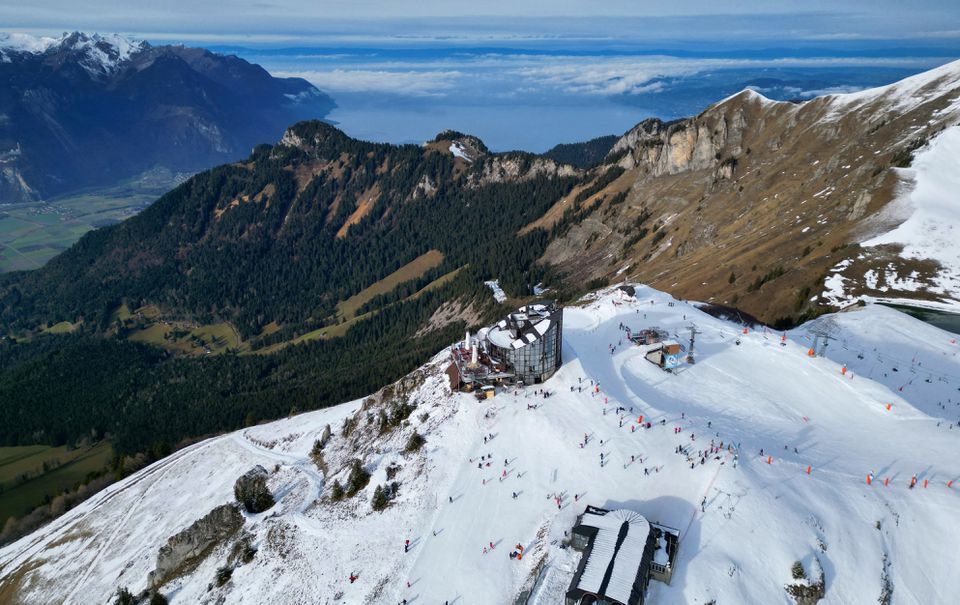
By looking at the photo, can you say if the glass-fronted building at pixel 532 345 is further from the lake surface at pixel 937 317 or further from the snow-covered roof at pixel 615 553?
the lake surface at pixel 937 317

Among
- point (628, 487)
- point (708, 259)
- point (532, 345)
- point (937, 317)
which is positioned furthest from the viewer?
point (708, 259)

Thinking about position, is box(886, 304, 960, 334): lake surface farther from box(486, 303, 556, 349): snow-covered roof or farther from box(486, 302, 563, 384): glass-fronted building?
box(486, 303, 556, 349): snow-covered roof

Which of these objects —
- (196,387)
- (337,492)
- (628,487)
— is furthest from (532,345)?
(196,387)

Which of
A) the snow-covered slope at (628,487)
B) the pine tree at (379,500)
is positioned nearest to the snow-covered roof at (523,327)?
the snow-covered slope at (628,487)

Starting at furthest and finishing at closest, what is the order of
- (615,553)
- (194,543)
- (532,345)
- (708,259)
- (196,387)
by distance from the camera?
1. (196,387)
2. (708,259)
3. (194,543)
4. (532,345)
5. (615,553)

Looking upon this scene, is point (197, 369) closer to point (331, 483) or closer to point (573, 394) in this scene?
point (331, 483)

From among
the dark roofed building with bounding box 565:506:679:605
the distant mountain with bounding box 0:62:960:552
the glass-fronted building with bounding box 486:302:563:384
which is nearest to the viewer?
the dark roofed building with bounding box 565:506:679:605

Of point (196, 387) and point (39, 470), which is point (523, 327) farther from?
point (196, 387)

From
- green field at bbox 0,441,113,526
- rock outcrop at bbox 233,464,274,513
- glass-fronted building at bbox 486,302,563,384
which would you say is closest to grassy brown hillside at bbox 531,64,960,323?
glass-fronted building at bbox 486,302,563,384
